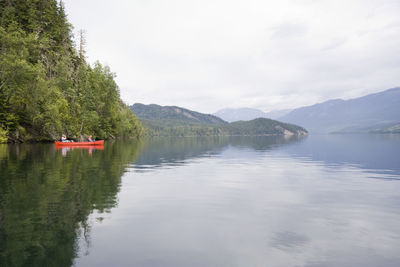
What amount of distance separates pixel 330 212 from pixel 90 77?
119902 mm

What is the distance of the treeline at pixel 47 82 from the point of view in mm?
76688

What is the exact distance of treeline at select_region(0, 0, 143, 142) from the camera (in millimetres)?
76688

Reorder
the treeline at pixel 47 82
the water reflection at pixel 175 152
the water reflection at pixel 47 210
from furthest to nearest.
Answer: the treeline at pixel 47 82 → the water reflection at pixel 175 152 → the water reflection at pixel 47 210

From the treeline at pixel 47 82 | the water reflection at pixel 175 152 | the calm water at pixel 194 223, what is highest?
the treeline at pixel 47 82

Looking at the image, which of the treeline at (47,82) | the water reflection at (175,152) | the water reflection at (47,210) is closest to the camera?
the water reflection at (47,210)

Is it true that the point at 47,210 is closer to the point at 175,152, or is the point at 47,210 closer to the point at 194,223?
the point at 194,223

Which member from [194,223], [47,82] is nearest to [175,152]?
[47,82]

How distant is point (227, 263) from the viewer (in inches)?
375

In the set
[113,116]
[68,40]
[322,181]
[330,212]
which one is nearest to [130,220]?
[330,212]

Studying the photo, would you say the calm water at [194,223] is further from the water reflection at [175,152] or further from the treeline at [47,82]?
the treeline at [47,82]

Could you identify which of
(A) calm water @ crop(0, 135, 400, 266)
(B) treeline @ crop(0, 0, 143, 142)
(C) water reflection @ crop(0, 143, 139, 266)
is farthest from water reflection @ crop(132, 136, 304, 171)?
(B) treeline @ crop(0, 0, 143, 142)

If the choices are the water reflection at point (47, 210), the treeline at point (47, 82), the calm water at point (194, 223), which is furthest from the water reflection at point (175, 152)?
the treeline at point (47, 82)

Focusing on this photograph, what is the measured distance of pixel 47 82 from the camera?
3383 inches

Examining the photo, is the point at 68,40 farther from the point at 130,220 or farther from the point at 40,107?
the point at 130,220
